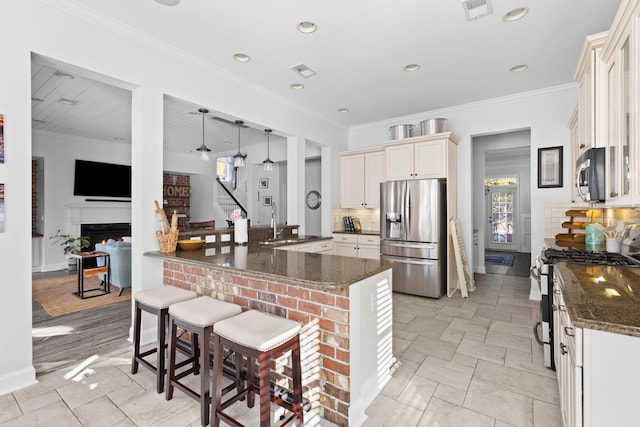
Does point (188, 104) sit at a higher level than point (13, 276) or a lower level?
higher

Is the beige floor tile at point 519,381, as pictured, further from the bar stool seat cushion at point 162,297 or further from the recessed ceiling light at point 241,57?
the recessed ceiling light at point 241,57

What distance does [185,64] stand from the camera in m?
3.21

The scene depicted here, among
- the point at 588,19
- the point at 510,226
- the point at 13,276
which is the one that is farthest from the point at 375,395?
the point at 510,226

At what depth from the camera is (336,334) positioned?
1.84 meters

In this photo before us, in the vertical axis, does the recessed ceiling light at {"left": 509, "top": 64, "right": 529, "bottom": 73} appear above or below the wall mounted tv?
above

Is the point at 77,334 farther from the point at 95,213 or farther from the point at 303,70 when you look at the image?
the point at 95,213

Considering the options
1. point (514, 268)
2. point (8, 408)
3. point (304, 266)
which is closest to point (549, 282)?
point (304, 266)

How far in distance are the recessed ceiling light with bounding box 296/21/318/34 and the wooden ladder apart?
3.20m

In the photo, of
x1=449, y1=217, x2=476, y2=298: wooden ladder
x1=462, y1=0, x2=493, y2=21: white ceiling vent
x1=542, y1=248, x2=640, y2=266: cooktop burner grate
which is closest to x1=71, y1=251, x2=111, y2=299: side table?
x1=449, y1=217, x2=476, y2=298: wooden ladder

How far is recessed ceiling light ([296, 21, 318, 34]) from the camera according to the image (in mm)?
2700

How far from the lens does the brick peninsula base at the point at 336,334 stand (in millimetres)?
1815

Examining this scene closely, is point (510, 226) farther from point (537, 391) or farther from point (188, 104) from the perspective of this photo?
point (188, 104)

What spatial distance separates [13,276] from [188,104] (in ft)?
6.97

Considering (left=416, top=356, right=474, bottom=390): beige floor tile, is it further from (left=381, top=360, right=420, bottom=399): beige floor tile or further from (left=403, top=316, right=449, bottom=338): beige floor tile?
(left=403, top=316, right=449, bottom=338): beige floor tile
